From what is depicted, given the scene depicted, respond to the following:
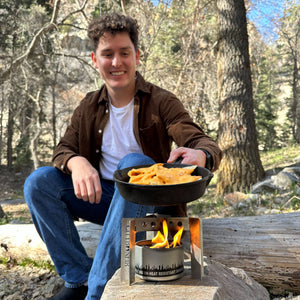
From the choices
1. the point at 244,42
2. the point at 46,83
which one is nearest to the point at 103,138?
the point at 244,42

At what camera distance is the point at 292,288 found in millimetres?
2426

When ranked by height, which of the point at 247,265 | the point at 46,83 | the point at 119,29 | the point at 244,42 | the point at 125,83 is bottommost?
the point at 247,265

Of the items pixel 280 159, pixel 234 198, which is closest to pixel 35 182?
pixel 234 198

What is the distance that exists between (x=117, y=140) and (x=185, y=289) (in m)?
1.31

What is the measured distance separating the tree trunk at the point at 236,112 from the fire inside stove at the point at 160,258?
186 inches

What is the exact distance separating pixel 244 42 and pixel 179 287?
18.5 feet

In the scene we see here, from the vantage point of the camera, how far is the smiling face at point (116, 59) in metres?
2.48

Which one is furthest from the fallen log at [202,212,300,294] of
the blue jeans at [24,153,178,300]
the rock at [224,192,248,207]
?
the rock at [224,192,248,207]

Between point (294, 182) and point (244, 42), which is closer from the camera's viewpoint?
point (294, 182)

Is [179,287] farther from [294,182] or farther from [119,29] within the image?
[294,182]

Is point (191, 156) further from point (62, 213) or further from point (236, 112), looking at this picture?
point (236, 112)

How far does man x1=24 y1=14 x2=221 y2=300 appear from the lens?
226 cm

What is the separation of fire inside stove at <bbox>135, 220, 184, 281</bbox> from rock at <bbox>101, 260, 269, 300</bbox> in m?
0.04

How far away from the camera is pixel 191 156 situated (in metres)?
1.86
